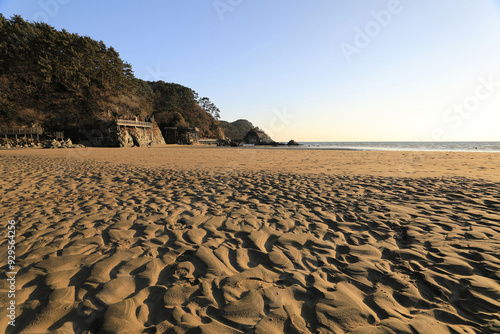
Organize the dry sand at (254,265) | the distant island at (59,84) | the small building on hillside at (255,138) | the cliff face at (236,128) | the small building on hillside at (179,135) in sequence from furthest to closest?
the cliff face at (236,128)
the small building on hillside at (255,138)
the small building on hillside at (179,135)
the distant island at (59,84)
the dry sand at (254,265)

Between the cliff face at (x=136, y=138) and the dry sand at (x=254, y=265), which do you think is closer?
the dry sand at (x=254, y=265)

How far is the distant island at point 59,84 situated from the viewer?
112 feet

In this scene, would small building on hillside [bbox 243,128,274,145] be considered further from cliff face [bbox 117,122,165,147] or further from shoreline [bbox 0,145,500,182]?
shoreline [bbox 0,145,500,182]

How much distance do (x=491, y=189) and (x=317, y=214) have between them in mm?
5718

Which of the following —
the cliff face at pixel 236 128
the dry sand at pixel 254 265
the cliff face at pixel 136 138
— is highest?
the cliff face at pixel 236 128

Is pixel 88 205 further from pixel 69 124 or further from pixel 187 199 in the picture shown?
pixel 69 124

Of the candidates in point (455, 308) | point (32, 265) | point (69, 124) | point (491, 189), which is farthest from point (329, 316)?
point (69, 124)

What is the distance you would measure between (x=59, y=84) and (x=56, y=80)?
2.52 feet

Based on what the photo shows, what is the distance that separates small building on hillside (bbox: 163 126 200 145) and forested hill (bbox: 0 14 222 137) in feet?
26.3

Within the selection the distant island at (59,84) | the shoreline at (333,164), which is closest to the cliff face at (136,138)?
the distant island at (59,84)

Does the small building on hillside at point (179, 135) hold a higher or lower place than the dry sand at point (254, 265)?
higher

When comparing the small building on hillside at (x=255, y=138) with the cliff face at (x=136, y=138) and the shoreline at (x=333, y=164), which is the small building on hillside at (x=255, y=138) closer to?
the cliff face at (x=136, y=138)

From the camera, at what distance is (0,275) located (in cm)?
236

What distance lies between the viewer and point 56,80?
1446 inches
